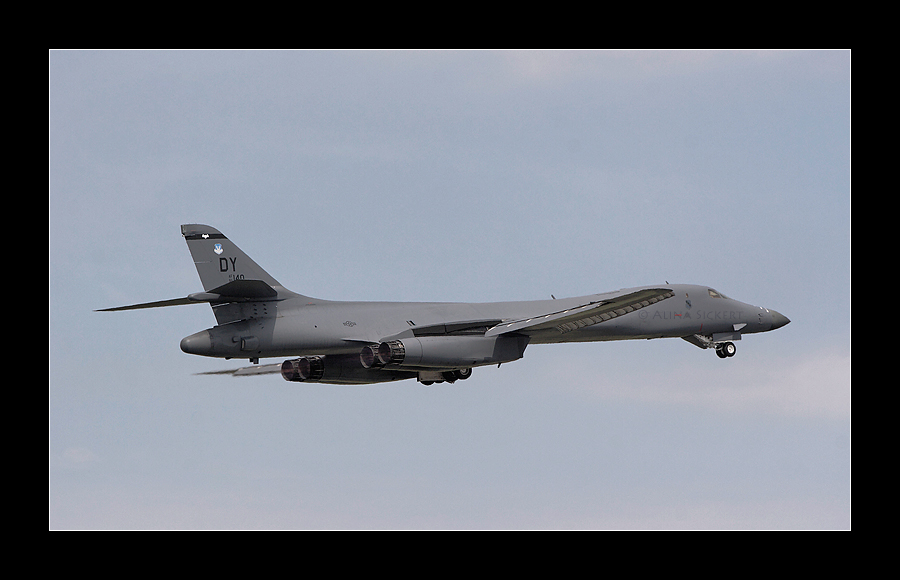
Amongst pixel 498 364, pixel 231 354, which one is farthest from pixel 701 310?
pixel 231 354

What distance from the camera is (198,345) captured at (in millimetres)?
24547

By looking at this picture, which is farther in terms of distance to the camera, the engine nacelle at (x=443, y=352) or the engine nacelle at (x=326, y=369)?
the engine nacelle at (x=326, y=369)

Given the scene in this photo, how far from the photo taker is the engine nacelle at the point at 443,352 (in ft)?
82.7

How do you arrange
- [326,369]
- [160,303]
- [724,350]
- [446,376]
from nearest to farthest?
[160,303] < [326,369] < [446,376] < [724,350]

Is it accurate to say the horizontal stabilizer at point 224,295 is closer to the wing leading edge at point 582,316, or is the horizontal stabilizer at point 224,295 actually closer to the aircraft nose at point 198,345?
the aircraft nose at point 198,345

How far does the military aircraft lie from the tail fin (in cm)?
2

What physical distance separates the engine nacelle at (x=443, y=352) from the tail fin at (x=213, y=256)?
330 cm

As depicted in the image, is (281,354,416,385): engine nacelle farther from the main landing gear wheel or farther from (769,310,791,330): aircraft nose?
(769,310,791,330): aircraft nose

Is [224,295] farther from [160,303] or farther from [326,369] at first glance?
[326,369]

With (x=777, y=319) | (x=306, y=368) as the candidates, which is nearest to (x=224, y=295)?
(x=306, y=368)

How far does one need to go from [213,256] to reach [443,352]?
236 inches

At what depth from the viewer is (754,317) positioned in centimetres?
3131

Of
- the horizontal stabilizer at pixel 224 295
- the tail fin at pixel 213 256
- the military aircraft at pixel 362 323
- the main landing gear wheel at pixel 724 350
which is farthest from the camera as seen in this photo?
the main landing gear wheel at pixel 724 350

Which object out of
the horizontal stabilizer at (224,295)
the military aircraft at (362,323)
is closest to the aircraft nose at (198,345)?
the military aircraft at (362,323)
